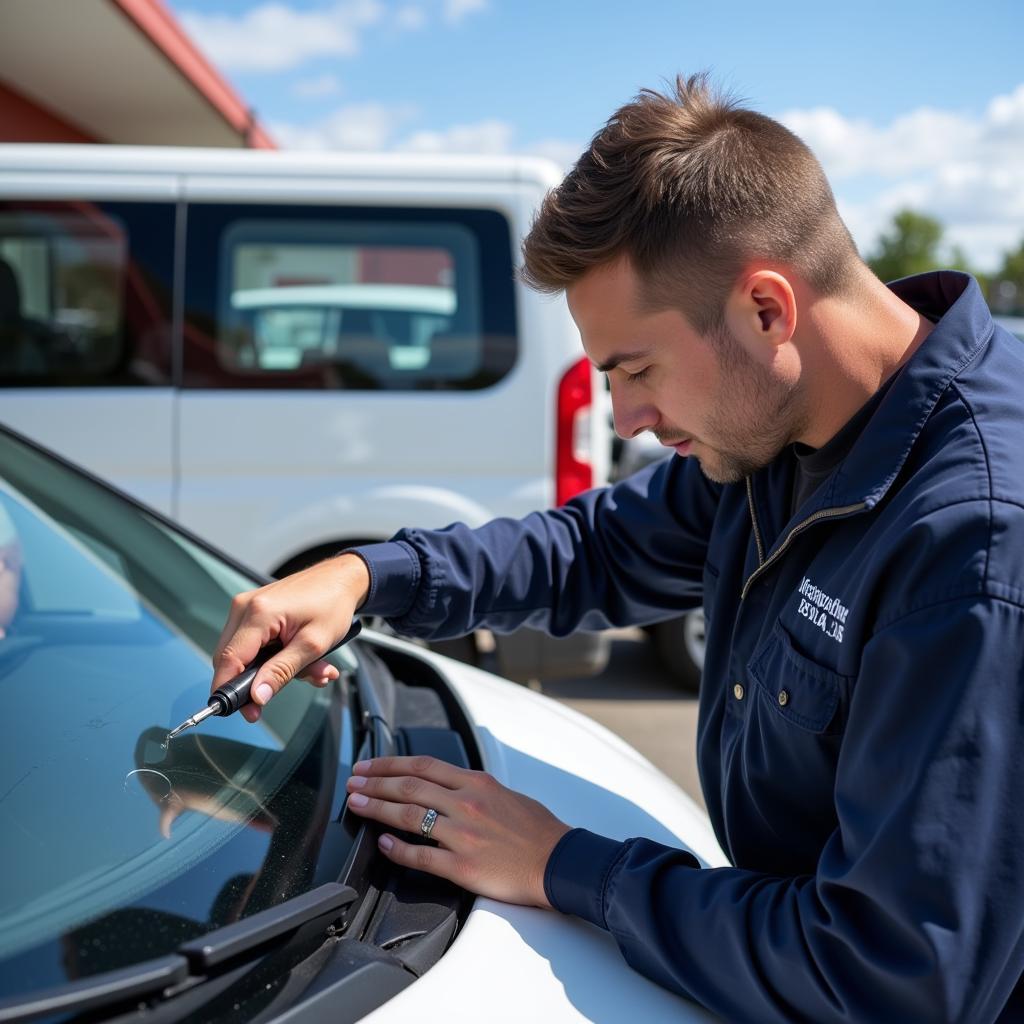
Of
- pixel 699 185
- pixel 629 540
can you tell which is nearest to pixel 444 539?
pixel 629 540

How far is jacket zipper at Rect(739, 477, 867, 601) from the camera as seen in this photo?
1.16 m

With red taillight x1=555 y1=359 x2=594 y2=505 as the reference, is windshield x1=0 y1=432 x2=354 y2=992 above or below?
below

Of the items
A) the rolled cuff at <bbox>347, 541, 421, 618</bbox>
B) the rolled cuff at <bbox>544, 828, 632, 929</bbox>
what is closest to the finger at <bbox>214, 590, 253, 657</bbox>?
the rolled cuff at <bbox>347, 541, 421, 618</bbox>

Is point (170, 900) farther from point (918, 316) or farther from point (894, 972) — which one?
point (918, 316)

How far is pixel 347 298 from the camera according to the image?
148 inches

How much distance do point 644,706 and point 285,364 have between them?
1.95 meters

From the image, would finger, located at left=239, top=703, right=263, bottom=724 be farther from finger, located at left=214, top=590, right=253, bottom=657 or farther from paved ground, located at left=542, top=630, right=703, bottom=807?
paved ground, located at left=542, top=630, right=703, bottom=807

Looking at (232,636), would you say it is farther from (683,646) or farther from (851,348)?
(683,646)

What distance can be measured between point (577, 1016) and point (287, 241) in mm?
3143

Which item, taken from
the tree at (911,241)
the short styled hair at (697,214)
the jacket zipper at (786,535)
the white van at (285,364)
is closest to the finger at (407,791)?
the jacket zipper at (786,535)

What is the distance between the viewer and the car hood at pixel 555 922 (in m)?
0.99

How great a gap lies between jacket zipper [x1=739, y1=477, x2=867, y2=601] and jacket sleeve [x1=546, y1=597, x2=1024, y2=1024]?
178 mm

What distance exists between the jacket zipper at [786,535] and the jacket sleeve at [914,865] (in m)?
0.18

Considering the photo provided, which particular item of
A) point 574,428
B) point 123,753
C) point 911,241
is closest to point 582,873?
point 123,753
